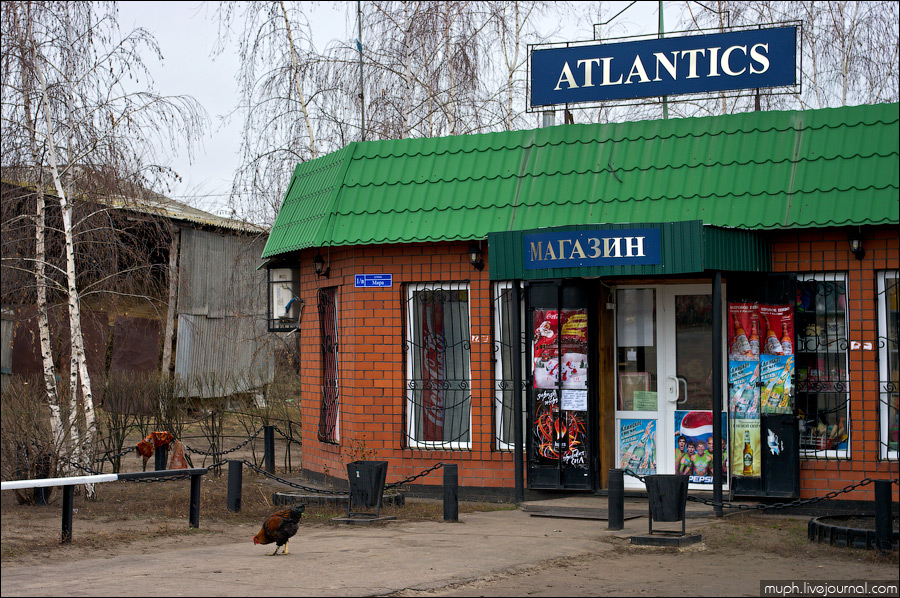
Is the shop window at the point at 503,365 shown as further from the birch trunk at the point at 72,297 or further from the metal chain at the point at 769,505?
the birch trunk at the point at 72,297

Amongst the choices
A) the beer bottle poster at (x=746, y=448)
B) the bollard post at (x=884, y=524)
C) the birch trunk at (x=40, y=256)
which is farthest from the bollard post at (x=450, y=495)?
the birch trunk at (x=40, y=256)

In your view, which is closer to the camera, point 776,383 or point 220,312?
point 776,383

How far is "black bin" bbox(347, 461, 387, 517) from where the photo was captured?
10.7 metres

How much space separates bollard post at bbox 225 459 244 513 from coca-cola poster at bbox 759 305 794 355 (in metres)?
6.04

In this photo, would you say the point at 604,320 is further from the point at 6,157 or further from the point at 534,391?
the point at 6,157

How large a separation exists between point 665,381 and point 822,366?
1786 millimetres

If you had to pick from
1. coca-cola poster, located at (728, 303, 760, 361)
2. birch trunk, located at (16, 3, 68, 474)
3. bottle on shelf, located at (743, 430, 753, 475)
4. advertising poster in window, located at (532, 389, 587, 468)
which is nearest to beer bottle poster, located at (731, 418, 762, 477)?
bottle on shelf, located at (743, 430, 753, 475)

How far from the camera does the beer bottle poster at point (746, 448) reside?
1127 centimetres

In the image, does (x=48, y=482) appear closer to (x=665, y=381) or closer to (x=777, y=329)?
(x=665, y=381)

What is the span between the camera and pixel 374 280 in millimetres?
12633

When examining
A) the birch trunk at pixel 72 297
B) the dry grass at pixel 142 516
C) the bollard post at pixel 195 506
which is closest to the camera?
the dry grass at pixel 142 516

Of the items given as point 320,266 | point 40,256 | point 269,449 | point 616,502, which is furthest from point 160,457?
point 616,502

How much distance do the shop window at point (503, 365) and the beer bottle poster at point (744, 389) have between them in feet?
8.17

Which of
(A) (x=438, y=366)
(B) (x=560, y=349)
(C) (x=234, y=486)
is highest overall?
(B) (x=560, y=349)
